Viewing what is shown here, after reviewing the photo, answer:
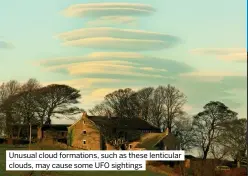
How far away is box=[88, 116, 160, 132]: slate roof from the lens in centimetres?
5019

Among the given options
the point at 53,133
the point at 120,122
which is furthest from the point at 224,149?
the point at 53,133

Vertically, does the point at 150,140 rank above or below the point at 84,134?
below

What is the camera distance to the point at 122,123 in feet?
165

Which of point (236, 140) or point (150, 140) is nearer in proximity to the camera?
point (236, 140)

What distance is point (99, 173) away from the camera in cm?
2716

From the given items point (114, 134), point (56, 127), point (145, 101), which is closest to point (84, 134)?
point (114, 134)

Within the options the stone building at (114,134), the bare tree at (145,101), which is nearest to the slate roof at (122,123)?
the stone building at (114,134)

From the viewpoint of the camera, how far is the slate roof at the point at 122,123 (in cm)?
5019

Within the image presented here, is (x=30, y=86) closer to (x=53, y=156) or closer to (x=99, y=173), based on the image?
(x=99, y=173)
